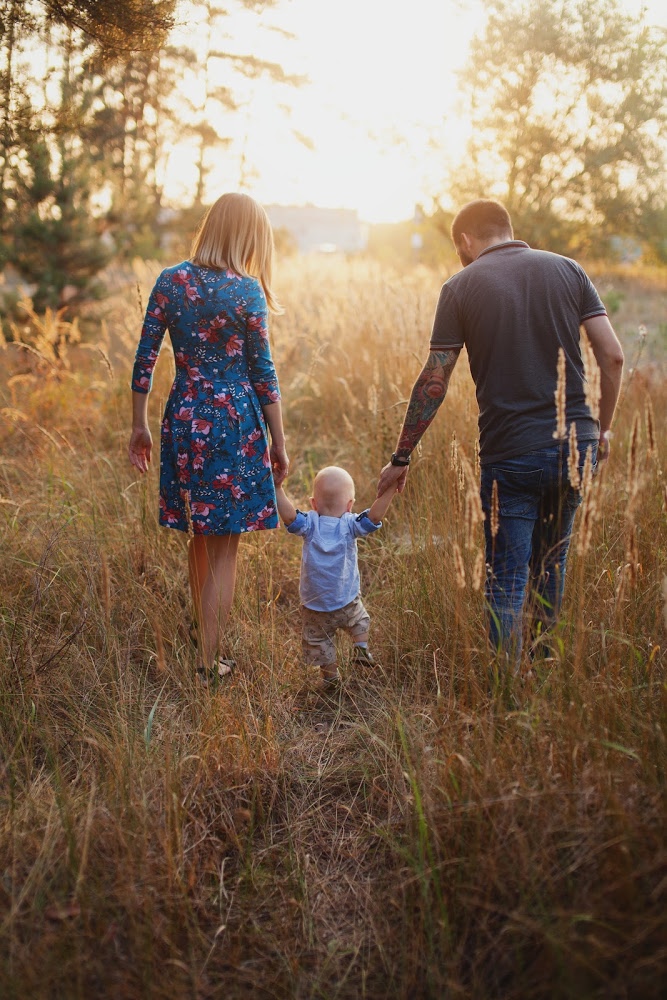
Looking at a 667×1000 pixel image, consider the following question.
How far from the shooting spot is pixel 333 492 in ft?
9.09

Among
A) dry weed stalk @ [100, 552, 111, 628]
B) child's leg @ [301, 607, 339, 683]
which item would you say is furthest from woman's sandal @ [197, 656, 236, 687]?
dry weed stalk @ [100, 552, 111, 628]

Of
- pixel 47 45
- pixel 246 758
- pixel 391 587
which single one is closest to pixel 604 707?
pixel 246 758

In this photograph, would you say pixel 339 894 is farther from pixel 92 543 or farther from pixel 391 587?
pixel 92 543

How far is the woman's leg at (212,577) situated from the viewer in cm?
292

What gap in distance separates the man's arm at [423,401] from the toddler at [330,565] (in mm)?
77

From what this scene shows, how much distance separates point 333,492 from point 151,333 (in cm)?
97

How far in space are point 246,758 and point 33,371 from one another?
4.72 m

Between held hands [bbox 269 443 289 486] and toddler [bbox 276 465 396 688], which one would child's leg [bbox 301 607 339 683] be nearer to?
toddler [bbox 276 465 396 688]

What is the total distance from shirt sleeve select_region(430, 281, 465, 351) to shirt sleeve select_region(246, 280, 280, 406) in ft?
2.13

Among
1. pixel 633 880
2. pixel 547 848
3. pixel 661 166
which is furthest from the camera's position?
pixel 661 166

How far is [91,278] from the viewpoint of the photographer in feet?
30.0

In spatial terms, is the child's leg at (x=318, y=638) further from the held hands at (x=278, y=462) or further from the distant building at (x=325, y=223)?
the distant building at (x=325, y=223)

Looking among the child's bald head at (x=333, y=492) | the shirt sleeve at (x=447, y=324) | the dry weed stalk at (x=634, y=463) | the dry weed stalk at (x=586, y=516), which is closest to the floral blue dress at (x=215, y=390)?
the child's bald head at (x=333, y=492)

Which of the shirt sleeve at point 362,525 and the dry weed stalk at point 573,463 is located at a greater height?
the dry weed stalk at point 573,463
